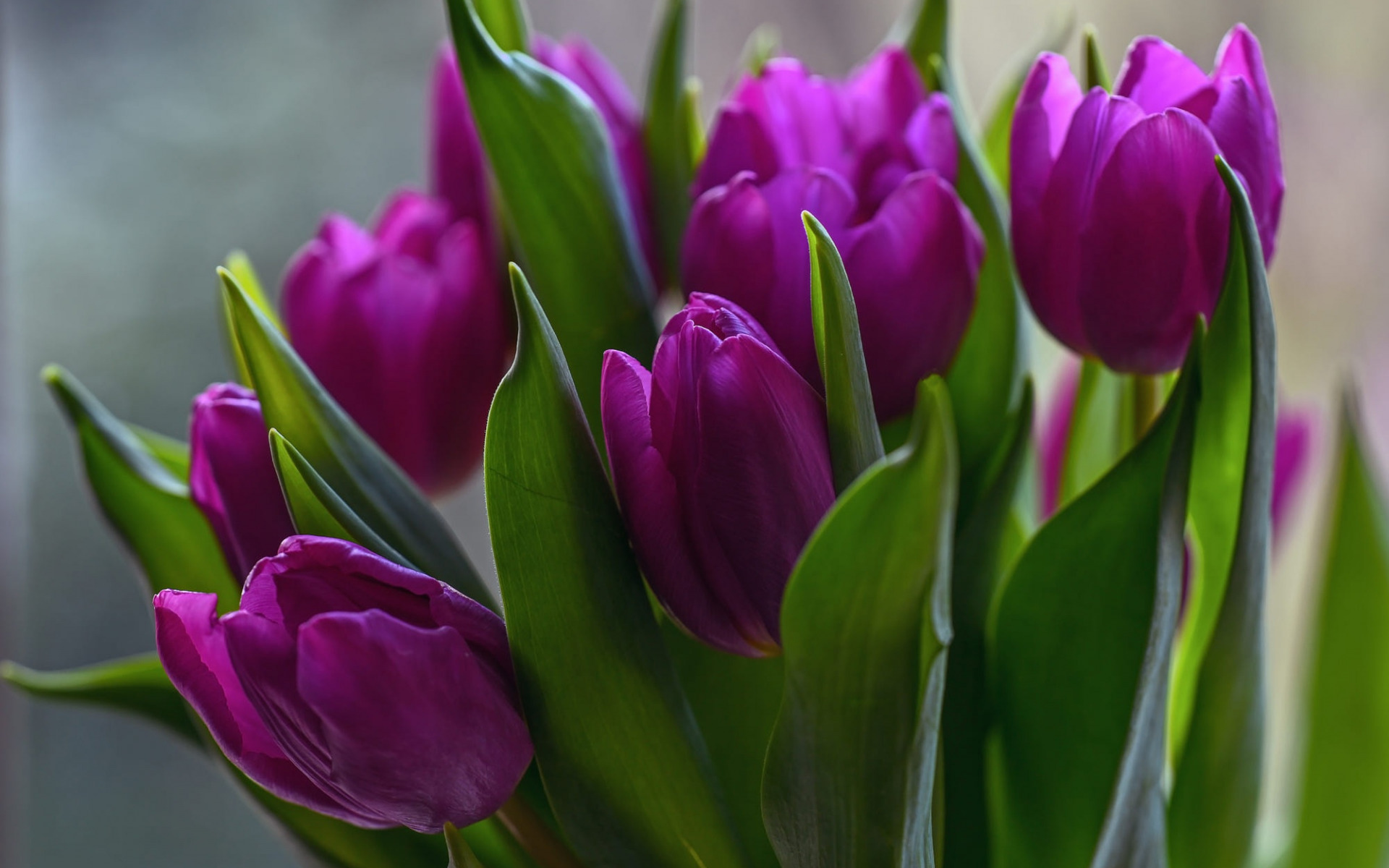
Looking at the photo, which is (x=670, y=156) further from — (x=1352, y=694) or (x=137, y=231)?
(x=137, y=231)

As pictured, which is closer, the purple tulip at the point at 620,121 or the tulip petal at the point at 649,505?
the tulip petal at the point at 649,505

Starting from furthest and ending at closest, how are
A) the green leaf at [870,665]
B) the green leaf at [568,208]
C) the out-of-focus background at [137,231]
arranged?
the out-of-focus background at [137,231] < the green leaf at [568,208] < the green leaf at [870,665]

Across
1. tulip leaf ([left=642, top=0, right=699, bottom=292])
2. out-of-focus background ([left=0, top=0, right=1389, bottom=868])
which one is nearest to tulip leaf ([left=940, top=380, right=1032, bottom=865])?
tulip leaf ([left=642, top=0, right=699, bottom=292])

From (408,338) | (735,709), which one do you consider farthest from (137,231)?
(735,709)

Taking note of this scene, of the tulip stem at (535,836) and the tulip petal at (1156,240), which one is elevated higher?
the tulip petal at (1156,240)

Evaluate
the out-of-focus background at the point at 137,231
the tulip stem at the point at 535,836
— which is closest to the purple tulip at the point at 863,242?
the tulip stem at the point at 535,836

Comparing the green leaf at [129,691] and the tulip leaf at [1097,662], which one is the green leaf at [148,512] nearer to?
the green leaf at [129,691]

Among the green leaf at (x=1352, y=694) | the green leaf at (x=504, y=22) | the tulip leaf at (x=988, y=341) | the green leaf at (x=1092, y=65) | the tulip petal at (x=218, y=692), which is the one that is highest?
the green leaf at (x=504, y=22)

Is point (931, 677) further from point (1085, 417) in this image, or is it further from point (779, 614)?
point (1085, 417)
